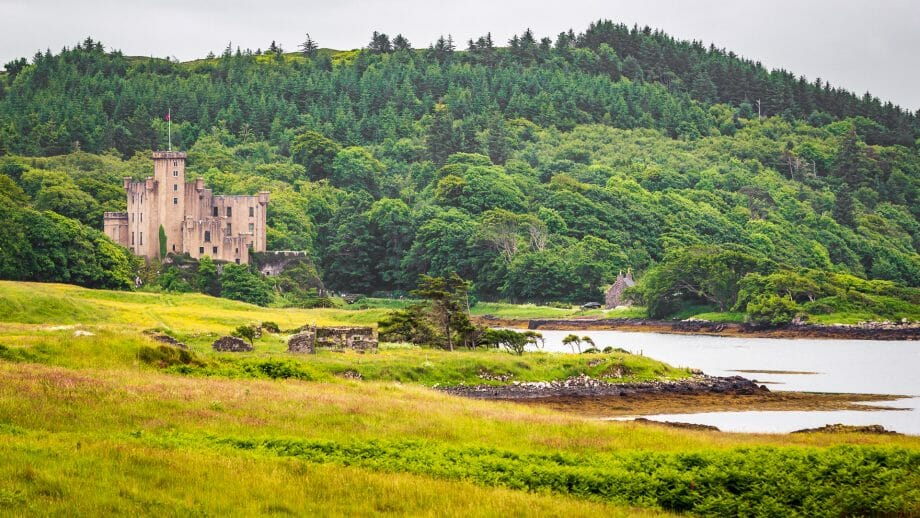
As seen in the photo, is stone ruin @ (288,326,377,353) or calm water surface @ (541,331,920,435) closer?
calm water surface @ (541,331,920,435)

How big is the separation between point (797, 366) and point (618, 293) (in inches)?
2263

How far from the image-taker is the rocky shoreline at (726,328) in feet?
373

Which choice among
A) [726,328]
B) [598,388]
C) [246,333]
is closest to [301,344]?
[246,333]

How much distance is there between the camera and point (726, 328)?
12119 cm

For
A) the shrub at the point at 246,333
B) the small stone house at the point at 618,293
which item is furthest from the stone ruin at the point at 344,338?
the small stone house at the point at 618,293

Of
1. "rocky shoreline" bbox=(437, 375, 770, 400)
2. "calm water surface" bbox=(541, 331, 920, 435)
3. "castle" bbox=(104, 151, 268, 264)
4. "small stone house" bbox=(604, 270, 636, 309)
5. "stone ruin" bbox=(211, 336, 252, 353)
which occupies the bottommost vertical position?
"calm water surface" bbox=(541, 331, 920, 435)

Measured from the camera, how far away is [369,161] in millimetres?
198875

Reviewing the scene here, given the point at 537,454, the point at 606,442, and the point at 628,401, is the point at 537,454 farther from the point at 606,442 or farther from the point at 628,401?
the point at 628,401

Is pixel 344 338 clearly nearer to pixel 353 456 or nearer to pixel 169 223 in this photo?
pixel 353 456

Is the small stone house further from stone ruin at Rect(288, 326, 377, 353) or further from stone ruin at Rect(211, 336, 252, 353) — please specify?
stone ruin at Rect(211, 336, 252, 353)

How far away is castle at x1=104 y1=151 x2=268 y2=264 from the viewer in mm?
119938

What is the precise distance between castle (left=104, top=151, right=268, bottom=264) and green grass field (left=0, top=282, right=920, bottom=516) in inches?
3190

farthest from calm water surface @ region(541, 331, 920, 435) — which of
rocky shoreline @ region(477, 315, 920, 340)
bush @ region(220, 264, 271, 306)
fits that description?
bush @ region(220, 264, 271, 306)

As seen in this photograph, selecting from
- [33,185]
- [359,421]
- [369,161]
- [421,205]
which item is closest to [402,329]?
[359,421]
